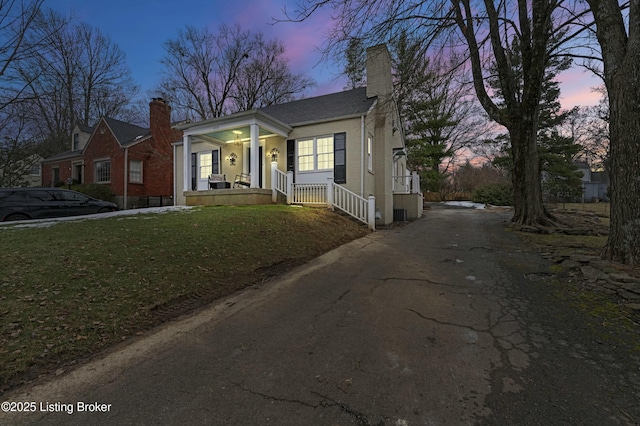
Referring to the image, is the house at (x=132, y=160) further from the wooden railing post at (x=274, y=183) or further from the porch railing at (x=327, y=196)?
the porch railing at (x=327, y=196)

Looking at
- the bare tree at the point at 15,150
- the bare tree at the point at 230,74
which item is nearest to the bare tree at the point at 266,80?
the bare tree at the point at 230,74

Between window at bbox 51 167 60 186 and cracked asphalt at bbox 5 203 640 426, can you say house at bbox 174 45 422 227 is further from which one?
window at bbox 51 167 60 186

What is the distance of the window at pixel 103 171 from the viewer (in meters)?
19.3

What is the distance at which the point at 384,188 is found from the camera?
39.1ft

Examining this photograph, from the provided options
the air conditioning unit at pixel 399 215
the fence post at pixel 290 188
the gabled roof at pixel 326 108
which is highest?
the gabled roof at pixel 326 108

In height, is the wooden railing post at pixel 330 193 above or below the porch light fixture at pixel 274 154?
below

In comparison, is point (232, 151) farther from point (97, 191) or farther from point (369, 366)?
point (369, 366)

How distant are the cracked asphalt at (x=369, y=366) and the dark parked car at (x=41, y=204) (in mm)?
10532

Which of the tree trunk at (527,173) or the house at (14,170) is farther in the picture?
the house at (14,170)

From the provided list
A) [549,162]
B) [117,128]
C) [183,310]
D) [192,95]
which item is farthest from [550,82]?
[117,128]

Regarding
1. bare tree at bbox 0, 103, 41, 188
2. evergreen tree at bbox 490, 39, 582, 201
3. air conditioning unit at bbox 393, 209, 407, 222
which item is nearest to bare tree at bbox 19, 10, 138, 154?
bare tree at bbox 0, 103, 41, 188

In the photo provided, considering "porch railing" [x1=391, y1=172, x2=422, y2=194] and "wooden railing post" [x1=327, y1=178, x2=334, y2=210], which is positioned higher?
"porch railing" [x1=391, y1=172, x2=422, y2=194]

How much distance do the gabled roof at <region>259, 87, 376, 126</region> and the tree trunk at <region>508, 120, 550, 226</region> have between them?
539 centimetres

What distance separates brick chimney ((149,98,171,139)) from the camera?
1850 cm
